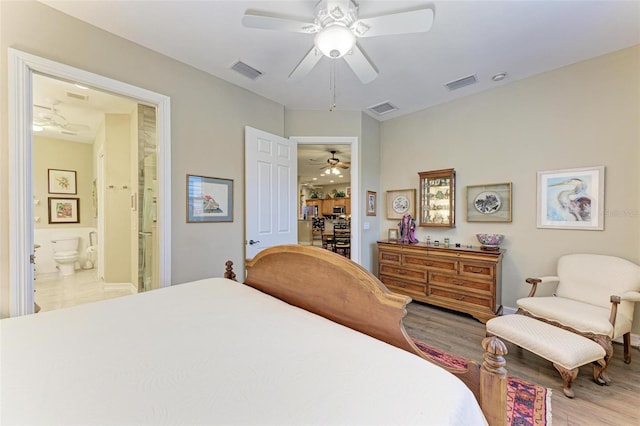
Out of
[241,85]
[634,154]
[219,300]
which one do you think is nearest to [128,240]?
[241,85]

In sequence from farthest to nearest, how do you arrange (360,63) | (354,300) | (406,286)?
(406,286)
(360,63)
(354,300)

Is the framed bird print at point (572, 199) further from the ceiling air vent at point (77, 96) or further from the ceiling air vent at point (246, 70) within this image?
the ceiling air vent at point (77, 96)

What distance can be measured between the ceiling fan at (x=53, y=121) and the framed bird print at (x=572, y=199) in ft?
19.9

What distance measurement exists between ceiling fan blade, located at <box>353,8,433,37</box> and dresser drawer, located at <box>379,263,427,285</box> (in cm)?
→ 272

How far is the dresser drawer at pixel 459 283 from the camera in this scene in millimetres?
2889

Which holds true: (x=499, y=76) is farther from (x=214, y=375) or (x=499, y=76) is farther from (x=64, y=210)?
(x=64, y=210)

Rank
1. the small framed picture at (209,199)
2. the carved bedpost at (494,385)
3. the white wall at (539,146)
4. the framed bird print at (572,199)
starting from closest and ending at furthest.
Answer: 1. the carved bedpost at (494,385)
2. the white wall at (539,146)
3. the framed bird print at (572,199)
4. the small framed picture at (209,199)

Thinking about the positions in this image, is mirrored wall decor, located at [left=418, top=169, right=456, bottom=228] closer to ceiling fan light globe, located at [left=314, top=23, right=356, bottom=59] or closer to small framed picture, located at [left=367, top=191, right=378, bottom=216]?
small framed picture, located at [left=367, top=191, right=378, bottom=216]

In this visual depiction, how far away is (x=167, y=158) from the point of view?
2.45m

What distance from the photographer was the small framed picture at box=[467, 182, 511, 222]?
10.3 ft

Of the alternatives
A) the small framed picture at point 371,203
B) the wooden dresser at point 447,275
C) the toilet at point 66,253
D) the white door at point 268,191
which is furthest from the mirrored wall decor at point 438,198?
the toilet at point 66,253

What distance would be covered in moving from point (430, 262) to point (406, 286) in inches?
19.2

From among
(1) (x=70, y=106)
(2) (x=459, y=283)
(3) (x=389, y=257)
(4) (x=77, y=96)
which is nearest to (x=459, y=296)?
(2) (x=459, y=283)

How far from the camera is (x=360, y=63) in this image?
1.99 metres
